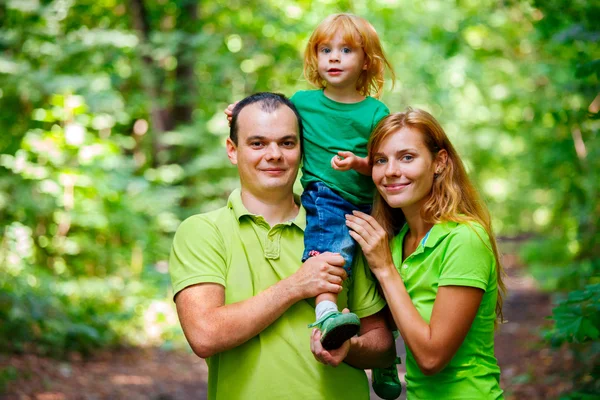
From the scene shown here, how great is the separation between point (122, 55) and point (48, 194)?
3.69 m

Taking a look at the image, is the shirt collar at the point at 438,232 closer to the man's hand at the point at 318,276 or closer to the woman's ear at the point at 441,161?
the woman's ear at the point at 441,161

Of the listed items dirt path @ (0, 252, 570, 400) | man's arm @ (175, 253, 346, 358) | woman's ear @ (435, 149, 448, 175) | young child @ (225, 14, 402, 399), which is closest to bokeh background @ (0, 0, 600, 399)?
dirt path @ (0, 252, 570, 400)

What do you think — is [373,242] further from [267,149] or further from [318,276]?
[267,149]

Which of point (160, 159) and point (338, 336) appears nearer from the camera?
point (338, 336)

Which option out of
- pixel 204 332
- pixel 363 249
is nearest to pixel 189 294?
pixel 204 332

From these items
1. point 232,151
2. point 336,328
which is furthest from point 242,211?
point 336,328

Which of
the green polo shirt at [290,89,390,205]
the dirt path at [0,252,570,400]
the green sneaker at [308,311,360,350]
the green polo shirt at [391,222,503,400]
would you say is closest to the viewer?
the green sneaker at [308,311,360,350]

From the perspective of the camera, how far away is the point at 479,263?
2584 mm

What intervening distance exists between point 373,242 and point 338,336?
44cm

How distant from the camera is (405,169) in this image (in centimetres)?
275

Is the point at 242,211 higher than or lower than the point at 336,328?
higher

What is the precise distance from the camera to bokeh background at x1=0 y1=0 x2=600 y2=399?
6.73m

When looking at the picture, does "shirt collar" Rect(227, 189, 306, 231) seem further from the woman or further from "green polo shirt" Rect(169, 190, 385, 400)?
the woman

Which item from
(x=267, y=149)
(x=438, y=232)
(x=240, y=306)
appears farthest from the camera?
(x=267, y=149)
